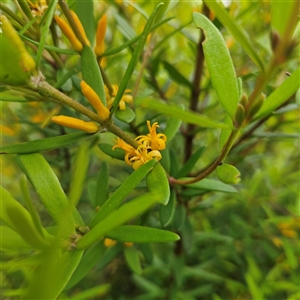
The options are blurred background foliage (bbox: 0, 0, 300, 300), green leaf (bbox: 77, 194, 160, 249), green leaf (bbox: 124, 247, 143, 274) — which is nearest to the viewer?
green leaf (bbox: 77, 194, 160, 249)

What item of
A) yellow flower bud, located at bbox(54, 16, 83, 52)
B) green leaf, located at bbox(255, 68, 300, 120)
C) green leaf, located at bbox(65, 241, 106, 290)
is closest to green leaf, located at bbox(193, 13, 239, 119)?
green leaf, located at bbox(255, 68, 300, 120)

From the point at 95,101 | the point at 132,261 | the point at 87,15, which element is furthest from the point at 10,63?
the point at 132,261

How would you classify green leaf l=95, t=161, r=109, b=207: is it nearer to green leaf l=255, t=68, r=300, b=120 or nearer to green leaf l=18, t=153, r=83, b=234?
green leaf l=18, t=153, r=83, b=234

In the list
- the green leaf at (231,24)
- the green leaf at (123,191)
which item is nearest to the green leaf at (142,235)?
the green leaf at (123,191)

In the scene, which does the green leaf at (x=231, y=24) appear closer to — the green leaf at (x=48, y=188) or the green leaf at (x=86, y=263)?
the green leaf at (x=48, y=188)

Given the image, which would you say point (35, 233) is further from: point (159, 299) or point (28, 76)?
point (159, 299)

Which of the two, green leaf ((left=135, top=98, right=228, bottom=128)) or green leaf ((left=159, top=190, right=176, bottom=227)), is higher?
green leaf ((left=135, top=98, right=228, bottom=128))

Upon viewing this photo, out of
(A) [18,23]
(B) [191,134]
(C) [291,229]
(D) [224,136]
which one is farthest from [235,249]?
(A) [18,23]
